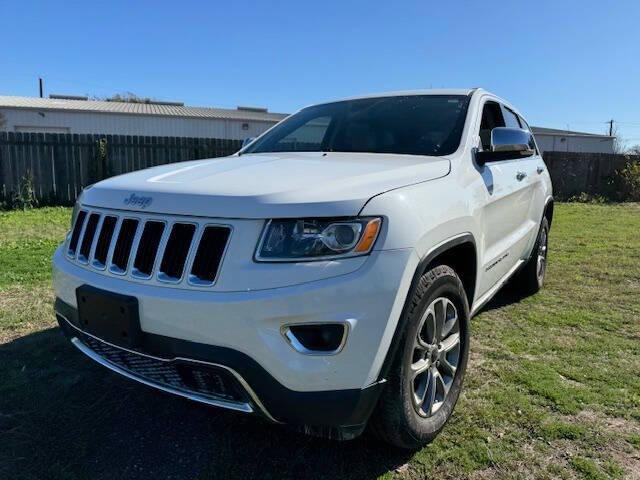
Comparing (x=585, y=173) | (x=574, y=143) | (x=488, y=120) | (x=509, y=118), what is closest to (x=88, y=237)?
(x=488, y=120)

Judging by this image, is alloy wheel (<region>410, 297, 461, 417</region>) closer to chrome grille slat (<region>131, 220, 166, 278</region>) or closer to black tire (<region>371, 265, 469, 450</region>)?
black tire (<region>371, 265, 469, 450</region>)

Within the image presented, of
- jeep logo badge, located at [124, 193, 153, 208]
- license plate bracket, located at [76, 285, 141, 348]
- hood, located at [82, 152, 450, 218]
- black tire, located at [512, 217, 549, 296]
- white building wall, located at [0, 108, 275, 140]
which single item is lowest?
black tire, located at [512, 217, 549, 296]

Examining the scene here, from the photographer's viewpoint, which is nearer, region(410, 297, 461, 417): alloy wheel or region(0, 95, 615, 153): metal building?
region(410, 297, 461, 417): alloy wheel

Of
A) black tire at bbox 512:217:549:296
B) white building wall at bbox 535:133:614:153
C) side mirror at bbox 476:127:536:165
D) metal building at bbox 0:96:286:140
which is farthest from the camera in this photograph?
white building wall at bbox 535:133:614:153

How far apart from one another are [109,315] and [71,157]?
11532 mm

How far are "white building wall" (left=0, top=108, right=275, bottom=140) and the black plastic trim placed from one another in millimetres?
25064

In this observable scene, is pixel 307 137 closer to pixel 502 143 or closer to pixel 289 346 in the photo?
pixel 502 143

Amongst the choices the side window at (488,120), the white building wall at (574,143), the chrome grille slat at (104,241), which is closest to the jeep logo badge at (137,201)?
the chrome grille slat at (104,241)

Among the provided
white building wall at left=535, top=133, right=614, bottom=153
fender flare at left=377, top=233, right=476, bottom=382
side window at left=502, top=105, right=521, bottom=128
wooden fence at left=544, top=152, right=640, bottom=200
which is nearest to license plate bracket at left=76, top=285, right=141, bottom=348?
fender flare at left=377, top=233, right=476, bottom=382

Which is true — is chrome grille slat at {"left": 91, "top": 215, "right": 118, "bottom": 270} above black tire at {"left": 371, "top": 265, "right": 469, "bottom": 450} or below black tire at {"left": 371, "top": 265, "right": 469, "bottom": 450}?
above

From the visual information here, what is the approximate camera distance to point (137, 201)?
8.03ft

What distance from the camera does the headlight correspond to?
81.8 inches

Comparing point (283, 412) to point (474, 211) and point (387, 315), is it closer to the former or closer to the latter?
point (387, 315)

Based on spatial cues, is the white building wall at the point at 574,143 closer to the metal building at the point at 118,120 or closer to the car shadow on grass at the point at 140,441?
the metal building at the point at 118,120
